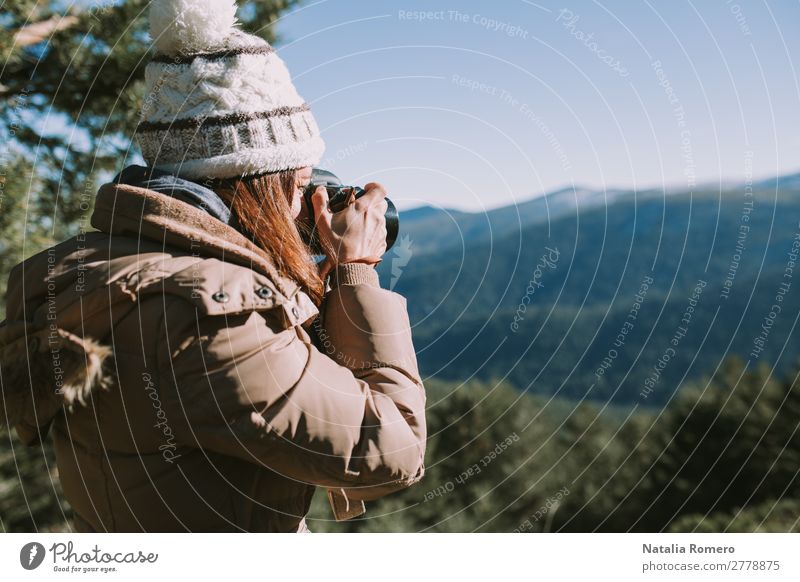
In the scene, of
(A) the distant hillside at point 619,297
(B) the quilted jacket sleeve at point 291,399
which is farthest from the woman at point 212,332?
(A) the distant hillside at point 619,297

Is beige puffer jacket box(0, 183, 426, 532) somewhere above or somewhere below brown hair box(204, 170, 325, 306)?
below

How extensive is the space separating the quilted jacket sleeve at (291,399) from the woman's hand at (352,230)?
7.2 inches

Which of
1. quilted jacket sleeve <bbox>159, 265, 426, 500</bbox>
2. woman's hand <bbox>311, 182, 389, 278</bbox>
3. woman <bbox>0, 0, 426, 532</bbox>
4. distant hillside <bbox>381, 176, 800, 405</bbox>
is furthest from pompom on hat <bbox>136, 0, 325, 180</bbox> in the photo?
distant hillside <bbox>381, 176, 800, 405</bbox>

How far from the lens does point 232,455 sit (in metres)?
1.24

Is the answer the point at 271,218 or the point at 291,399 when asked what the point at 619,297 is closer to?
the point at 271,218

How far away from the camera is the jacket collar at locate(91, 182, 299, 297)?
48.3 inches

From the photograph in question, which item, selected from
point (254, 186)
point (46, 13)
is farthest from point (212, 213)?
point (46, 13)

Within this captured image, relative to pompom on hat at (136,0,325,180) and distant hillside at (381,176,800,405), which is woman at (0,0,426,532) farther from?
distant hillside at (381,176,800,405)

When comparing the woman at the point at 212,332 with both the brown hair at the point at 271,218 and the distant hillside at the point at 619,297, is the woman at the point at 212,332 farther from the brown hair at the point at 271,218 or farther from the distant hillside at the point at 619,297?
the distant hillside at the point at 619,297

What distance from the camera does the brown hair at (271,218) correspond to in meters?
1.37

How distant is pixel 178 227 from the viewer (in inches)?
48.3

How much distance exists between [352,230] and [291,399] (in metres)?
0.40

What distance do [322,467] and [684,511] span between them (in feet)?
35.4

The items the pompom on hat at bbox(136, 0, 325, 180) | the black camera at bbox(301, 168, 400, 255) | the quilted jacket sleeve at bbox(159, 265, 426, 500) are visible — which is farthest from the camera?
the black camera at bbox(301, 168, 400, 255)
